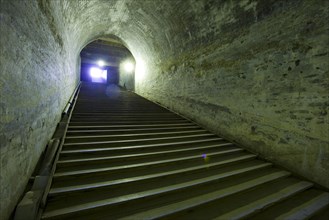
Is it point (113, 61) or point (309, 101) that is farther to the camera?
point (113, 61)

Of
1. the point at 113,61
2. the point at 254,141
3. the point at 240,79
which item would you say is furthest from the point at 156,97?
the point at 113,61

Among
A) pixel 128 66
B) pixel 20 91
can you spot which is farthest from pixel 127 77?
pixel 20 91

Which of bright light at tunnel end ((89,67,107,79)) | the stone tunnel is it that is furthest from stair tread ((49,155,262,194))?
bright light at tunnel end ((89,67,107,79))

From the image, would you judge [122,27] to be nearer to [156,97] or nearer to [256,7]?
[156,97]

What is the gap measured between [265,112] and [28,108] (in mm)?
4219

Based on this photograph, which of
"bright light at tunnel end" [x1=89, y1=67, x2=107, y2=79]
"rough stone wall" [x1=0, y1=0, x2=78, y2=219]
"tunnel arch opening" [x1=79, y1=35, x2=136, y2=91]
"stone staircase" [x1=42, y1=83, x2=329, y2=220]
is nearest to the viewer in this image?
"rough stone wall" [x1=0, y1=0, x2=78, y2=219]

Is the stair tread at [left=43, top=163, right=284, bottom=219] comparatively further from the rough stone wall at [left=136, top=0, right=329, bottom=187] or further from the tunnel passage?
the tunnel passage

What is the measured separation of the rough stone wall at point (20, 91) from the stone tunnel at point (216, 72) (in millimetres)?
11

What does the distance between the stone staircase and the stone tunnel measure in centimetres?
45

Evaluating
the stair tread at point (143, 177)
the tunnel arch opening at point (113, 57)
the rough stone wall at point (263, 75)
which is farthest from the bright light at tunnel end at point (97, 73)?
the stair tread at point (143, 177)

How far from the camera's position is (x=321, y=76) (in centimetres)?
284

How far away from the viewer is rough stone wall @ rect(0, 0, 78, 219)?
1570mm

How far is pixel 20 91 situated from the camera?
1884 mm

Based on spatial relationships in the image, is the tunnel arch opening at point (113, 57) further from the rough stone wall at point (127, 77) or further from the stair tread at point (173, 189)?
the stair tread at point (173, 189)
